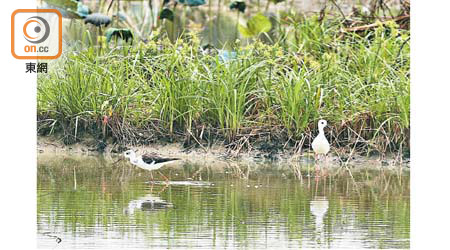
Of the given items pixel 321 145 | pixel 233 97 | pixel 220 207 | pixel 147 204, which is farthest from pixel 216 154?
pixel 220 207

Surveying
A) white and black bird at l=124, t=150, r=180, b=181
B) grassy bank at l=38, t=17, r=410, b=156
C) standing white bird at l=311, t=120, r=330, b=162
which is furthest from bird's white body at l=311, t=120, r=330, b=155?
white and black bird at l=124, t=150, r=180, b=181

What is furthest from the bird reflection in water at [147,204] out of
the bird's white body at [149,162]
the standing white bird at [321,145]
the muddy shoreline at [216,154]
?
the standing white bird at [321,145]

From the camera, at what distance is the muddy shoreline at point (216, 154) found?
277 inches

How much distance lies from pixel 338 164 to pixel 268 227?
2096 millimetres

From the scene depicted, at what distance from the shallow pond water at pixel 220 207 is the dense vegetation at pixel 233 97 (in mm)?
427

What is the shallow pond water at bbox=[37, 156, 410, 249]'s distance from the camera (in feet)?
15.9

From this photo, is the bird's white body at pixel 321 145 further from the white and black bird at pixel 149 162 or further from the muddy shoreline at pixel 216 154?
the white and black bird at pixel 149 162

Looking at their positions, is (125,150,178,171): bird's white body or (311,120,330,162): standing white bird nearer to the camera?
(125,150,178,171): bird's white body

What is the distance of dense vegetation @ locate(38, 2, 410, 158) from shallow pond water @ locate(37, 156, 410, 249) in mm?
427

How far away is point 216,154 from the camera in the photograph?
7.21 meters

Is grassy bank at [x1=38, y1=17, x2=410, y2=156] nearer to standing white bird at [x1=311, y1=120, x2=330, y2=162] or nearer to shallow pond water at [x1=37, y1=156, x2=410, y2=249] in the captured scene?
standing white bird at [x1=311, y1=120, x2=330, y2=162]

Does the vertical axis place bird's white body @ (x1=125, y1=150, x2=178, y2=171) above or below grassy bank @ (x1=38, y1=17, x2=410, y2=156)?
below

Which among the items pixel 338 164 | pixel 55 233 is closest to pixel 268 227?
pixel 55 233

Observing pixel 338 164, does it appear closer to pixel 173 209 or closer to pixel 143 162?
pixel 143 162
